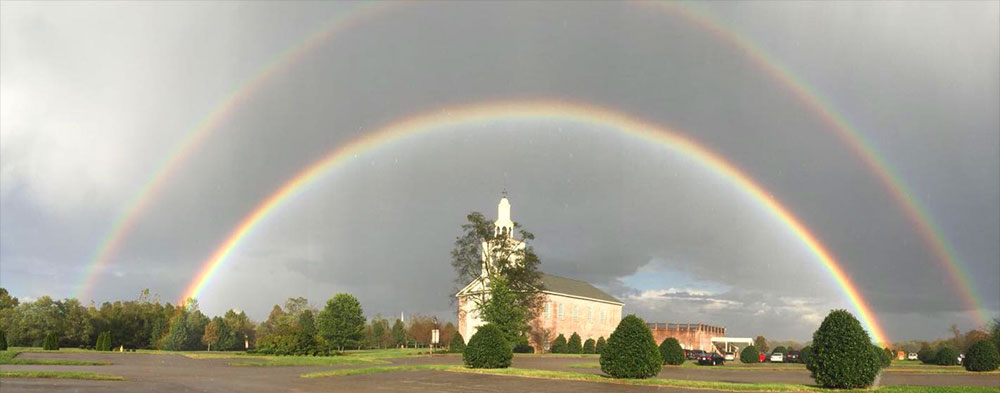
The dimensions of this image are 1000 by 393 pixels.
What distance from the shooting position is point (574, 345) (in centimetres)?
8681

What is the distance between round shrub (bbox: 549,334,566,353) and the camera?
86188 mm

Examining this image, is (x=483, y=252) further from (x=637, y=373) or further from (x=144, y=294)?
(x=144, y=294)

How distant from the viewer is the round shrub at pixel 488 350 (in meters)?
38.9

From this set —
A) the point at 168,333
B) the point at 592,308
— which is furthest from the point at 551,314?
the point at 168,333

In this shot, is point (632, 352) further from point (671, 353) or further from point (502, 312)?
point (502, 312)

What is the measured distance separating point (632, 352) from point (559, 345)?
5613 cm

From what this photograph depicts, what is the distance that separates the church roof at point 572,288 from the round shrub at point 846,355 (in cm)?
6479

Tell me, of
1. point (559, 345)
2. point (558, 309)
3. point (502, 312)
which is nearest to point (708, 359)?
point (502, 312)

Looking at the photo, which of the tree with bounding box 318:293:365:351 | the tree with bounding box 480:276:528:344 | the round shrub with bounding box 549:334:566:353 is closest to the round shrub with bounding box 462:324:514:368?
the tree with bounding box 480:276:528:344

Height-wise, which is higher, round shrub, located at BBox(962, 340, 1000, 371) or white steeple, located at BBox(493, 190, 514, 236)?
white steeple, located at BBox(493, 190, 514, 236)

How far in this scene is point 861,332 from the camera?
2566 centimetres

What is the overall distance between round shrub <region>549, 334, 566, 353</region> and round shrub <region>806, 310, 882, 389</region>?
200ft

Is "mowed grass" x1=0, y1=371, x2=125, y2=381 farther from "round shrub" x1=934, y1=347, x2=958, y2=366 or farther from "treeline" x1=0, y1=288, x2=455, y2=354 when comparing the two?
"round shrub" x1=934, y1=347, x2=958, y2=366

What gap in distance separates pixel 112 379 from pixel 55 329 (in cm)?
Result: 7237
